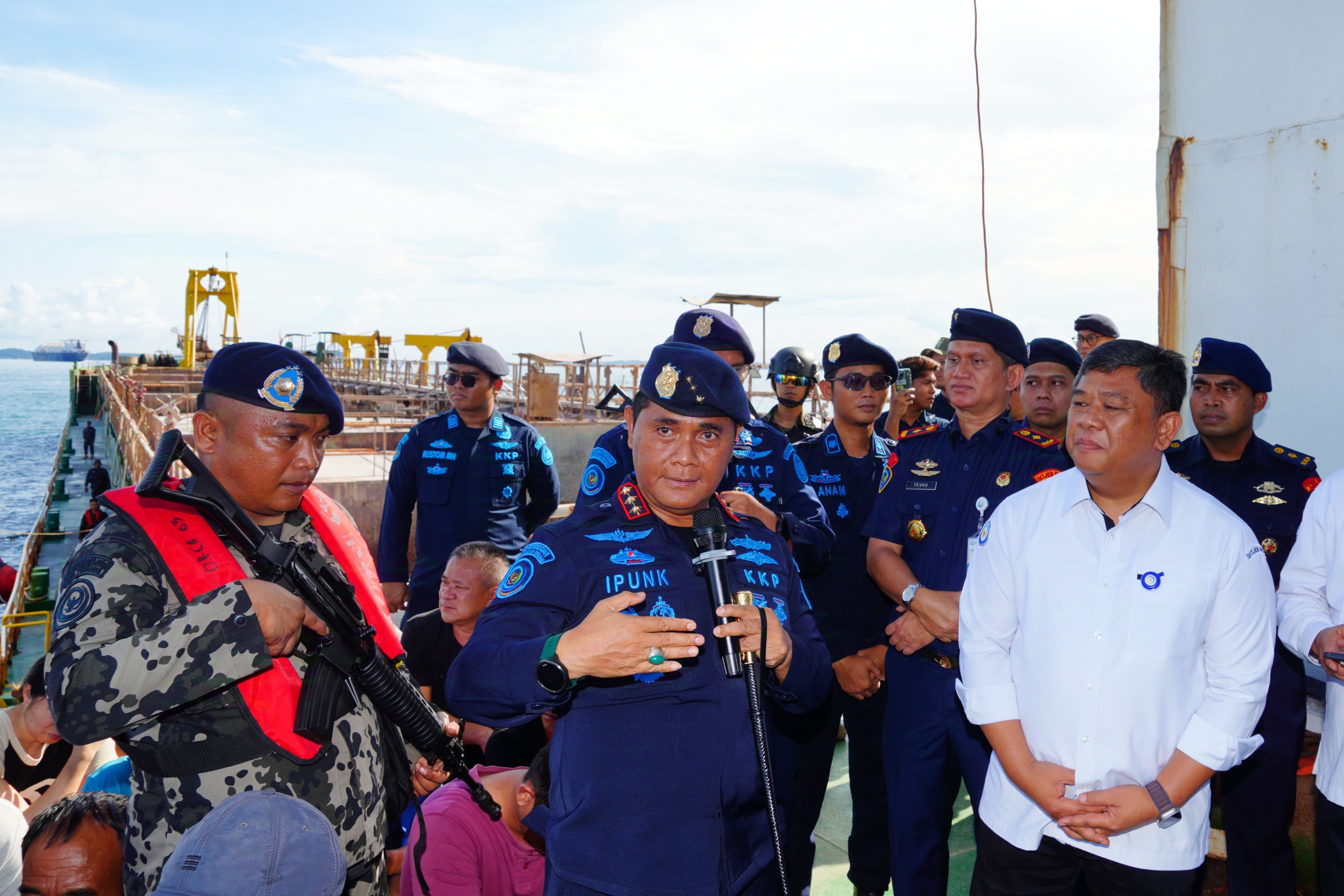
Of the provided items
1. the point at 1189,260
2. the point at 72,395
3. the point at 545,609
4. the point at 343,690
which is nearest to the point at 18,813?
the point at 343,690

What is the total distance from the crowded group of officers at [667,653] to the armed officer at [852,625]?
23mm

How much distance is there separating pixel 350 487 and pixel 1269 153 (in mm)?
11914

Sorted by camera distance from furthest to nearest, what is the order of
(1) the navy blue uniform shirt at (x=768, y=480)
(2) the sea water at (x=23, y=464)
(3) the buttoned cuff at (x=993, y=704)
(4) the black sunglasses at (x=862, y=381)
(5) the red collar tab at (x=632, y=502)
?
(2) the sea water at (x=23, y=464) → (4) the black sunglasses at (x=862, y=381) → (1) the navy blue uniform shirt at (x=768, y=480) → (3) the buttoned cuff at (x=993, y=704) → (5) the red collar tab at (x=632, y=502)

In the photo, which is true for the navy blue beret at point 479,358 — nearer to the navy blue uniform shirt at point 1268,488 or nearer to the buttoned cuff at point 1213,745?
the navy blue uniform shirt at point 1268,488

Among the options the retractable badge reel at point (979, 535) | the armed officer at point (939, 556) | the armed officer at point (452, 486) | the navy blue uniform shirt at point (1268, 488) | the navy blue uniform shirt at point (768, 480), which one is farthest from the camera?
the armed officer at point (452, 486)

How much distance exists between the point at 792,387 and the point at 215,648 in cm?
329

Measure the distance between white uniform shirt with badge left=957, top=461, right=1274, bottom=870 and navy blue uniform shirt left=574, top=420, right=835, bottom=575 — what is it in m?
1.09

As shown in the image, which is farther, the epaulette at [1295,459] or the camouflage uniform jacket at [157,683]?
the epaulette at [1295,459]

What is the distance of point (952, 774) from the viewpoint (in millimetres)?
3121

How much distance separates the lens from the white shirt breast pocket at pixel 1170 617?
7.15 ft

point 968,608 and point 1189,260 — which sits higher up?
point 1189,260

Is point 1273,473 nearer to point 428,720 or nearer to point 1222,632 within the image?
point 1222,632

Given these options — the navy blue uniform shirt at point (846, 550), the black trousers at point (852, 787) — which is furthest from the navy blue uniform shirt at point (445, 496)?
the black trousers at point (852, 787)

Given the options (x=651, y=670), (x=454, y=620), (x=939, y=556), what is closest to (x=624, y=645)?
(x=651, y=670)
